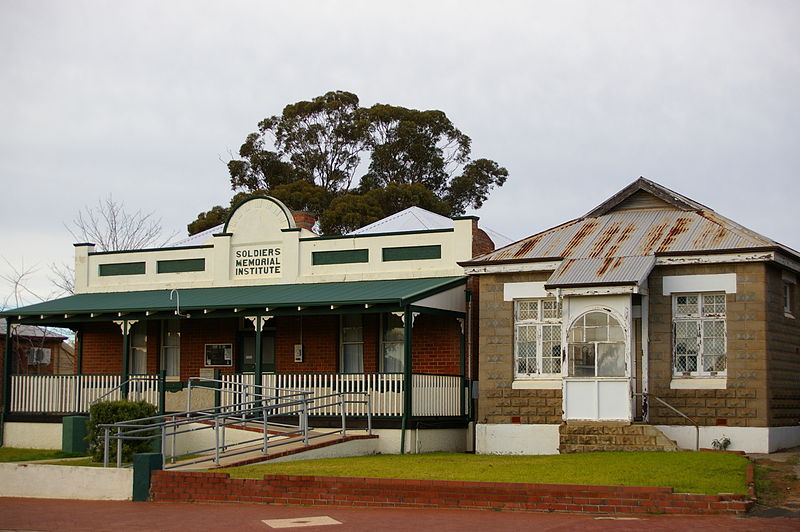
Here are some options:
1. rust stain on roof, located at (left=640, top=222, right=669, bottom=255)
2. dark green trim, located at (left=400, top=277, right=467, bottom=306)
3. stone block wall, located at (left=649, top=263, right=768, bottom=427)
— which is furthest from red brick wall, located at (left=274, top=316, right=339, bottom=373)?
stone block wall, located at (left=649, top=263, right=768, bottom=427)

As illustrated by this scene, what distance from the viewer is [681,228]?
22.0 m

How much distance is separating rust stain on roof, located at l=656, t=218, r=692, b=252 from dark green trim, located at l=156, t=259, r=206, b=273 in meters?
12.0

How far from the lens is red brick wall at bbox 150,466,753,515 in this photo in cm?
1338

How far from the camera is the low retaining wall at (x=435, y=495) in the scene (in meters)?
13.4

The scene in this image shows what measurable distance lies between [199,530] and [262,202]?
14.6 meters

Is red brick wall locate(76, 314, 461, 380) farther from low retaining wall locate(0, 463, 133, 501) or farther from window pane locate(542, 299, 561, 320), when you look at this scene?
low retaining wall locate(0, 463, 133, 501)

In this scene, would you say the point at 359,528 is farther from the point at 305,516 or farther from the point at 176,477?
the point at 176,477

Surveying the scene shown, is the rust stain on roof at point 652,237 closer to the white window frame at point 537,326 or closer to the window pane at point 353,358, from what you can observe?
the white window frame at point 537,326

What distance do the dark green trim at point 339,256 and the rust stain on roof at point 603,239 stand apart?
583 centimetres

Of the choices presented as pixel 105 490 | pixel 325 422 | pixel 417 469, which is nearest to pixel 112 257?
pixel 325 422

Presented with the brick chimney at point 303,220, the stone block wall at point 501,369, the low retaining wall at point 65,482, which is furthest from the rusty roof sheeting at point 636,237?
the low retaining wall at point 65,482

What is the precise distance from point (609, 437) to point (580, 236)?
16.1ft

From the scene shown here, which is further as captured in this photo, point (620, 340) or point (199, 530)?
point (620, 340)

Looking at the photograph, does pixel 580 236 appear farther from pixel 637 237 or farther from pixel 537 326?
pixel 537 326
